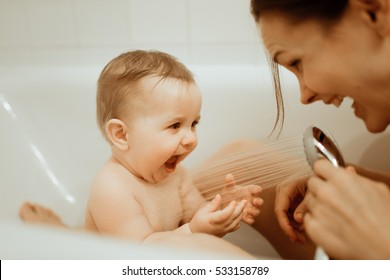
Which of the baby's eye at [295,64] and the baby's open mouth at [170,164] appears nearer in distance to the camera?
the baby's eye at [295,64]

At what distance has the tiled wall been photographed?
1.19 m

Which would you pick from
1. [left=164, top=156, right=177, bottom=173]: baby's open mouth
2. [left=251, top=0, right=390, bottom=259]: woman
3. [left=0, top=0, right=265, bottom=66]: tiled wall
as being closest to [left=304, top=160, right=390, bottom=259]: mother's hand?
[left=251, top=0, right=390, bottom=259]: woman

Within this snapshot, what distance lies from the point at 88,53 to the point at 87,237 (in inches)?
34.2

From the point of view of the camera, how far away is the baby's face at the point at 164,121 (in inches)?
32.8

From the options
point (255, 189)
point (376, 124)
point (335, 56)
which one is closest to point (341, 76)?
point (335, 56)

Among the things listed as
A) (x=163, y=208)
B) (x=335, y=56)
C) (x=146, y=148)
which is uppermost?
(x=335, y=56)

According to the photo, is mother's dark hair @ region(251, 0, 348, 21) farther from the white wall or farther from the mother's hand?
the white wall

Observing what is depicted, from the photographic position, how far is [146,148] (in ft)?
2.84

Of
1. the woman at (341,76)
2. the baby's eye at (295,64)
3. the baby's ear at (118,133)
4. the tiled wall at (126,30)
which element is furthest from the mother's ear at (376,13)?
the tiled wall at (126,30)

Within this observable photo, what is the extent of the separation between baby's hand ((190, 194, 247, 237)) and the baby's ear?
0.69ft

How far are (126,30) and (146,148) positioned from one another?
0.52 meters

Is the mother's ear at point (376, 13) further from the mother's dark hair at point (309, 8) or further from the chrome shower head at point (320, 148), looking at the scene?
the chrome shower head at point (320, 148)

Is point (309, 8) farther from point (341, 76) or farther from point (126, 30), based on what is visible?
point (126, 30)
